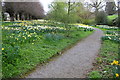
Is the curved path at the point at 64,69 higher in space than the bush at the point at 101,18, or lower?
lower

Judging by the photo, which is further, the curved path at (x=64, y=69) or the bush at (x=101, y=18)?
the bush at (x=101, y=18)

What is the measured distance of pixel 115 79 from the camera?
106 inches

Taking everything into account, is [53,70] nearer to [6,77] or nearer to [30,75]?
[30,75]

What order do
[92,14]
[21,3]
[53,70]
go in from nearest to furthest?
[53,70] → [21,3] → [92,14]

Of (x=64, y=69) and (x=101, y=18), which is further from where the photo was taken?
(x=101, y=18)

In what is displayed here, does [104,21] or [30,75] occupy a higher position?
[104,21]

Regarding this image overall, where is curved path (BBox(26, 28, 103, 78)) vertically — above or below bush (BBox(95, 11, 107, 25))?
below

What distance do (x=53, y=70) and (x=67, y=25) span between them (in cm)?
589

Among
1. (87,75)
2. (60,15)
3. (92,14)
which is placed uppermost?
(92,14)

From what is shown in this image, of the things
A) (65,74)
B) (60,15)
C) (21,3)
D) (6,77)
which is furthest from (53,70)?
(21,3)

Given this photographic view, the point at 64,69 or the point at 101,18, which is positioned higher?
the point at 101,18

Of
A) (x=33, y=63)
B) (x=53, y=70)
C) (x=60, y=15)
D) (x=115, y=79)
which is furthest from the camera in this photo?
(x=60, y=15)

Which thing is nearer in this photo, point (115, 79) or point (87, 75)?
point (115, 79)

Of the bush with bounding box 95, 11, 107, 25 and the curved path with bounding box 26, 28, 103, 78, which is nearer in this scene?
the curved path with bounding box 26, 28, 103, 78
